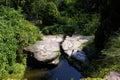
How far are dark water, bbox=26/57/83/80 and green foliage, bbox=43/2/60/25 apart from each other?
7576mm

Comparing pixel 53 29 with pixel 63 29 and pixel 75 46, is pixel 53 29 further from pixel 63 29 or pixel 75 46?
pixel 75 46

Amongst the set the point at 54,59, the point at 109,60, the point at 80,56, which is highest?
the point at 109,60

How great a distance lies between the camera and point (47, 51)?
55.6 feet

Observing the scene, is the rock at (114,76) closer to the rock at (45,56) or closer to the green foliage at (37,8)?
the rock at (45,56)

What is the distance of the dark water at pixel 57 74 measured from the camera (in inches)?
590

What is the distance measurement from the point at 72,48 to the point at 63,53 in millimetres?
684

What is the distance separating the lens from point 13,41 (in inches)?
581

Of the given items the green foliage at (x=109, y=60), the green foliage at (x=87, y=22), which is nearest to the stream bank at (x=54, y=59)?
the green foliage at (x=109, y=60)

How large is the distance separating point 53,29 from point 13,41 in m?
7.73

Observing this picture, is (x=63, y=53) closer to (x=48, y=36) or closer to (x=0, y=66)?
(x=48, y=36)

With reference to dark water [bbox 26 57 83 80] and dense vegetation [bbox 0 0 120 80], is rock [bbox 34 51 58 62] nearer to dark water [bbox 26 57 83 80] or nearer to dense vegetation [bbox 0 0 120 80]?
dark water [bbox 26 57 83 80]

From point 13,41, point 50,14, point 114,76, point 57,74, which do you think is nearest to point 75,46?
point 57,74

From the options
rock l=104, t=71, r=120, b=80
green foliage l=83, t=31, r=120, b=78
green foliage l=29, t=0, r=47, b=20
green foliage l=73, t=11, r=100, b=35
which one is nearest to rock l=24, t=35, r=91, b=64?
green foliage l=73, t=11, r=100, b=35

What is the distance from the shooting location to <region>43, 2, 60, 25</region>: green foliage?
75.6 ft
